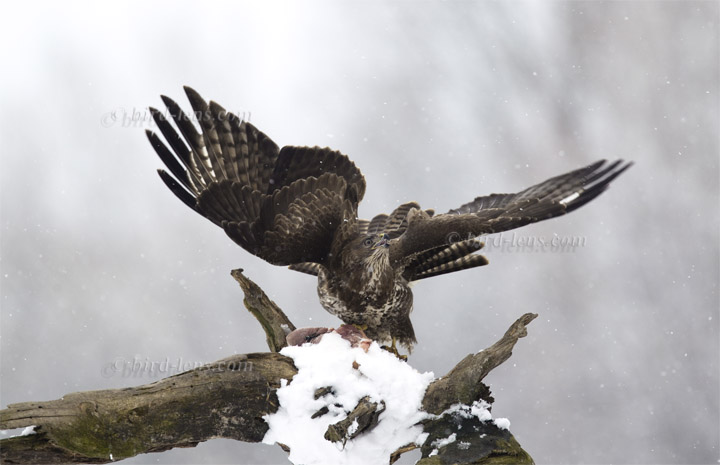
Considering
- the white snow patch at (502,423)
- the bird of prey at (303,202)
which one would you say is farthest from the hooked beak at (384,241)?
the white snow patch at (502,423)

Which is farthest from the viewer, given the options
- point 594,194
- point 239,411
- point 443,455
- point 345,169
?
point 345,169

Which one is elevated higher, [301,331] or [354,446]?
[301,331]

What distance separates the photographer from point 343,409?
5.59 m

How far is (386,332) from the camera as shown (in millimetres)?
7227

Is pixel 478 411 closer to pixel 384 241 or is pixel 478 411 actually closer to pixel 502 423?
pixel 502 423

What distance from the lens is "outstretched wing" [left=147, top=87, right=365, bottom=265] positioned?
6637mm

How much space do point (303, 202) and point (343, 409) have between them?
2.21 metres

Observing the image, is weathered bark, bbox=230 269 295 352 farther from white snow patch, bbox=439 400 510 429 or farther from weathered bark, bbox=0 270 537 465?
white snow patch, bbox=439 400 510 429

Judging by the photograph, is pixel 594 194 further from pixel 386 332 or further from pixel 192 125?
pixel 192 125

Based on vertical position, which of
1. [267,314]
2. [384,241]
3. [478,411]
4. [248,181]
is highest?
[248,181]

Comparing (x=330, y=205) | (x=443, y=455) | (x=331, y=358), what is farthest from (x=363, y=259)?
(x=443, y=455)

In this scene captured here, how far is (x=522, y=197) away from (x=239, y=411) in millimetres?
3951

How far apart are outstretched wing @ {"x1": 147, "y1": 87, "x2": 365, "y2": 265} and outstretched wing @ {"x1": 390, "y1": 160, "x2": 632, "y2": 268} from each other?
0.91m

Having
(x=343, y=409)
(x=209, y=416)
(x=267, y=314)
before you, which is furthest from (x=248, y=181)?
(x=343, y=409)
